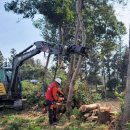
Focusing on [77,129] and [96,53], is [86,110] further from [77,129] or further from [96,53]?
[96,53]

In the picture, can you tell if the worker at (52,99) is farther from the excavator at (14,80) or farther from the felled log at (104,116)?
the excavator at (14,80)

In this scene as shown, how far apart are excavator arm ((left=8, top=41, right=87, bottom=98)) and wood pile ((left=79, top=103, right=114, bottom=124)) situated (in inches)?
83.5

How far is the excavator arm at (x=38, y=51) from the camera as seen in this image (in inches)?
597

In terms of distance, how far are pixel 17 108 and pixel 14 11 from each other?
34.6 feet

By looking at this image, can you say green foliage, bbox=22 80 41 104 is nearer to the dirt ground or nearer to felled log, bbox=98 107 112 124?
the dirt ground

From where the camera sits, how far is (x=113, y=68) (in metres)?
49.5

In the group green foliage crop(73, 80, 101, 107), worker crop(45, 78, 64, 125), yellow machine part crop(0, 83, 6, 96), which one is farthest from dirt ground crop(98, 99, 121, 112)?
yellow machine part crop(0, 83, 6, 96)

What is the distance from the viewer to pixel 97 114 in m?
13.9

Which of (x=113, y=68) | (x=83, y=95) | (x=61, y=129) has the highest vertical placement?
(x=113, y=68)

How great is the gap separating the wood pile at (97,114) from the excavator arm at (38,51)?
6.96ft

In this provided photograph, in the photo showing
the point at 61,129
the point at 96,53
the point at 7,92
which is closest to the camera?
the point at 61,129

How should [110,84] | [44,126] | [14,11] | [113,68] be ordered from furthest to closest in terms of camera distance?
1. [113,68]
2. [110,84]
3. [14,11]
4. [44,126]

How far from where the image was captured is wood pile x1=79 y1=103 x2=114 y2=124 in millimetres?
13152

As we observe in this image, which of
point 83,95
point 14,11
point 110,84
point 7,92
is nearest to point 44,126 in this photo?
point 83,95
